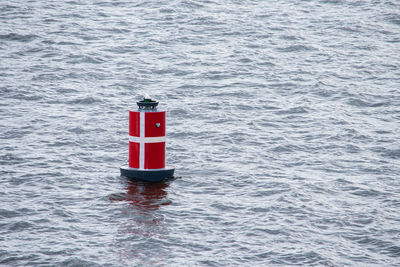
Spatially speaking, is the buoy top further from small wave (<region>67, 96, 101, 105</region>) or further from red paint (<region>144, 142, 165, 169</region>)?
small wave (<region>67, 96, 101, 105</region>)

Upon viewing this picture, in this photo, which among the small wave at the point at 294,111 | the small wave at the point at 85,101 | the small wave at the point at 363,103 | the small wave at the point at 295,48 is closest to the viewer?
the small wave at the point at 294,111

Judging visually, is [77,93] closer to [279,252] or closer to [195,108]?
[195,108]

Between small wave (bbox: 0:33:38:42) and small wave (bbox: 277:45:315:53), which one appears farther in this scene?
small wave (bbox: 0:33:38:42)

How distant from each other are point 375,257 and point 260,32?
14756mm

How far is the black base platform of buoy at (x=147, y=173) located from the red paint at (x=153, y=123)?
56cm

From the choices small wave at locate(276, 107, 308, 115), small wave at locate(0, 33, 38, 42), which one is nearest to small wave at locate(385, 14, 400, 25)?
small wave at locate(276, 107, 308, 115)

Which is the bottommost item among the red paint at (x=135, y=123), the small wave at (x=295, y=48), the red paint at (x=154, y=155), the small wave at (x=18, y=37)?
the red paint at (x=154, y=155)

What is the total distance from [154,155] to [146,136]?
1.01 feet

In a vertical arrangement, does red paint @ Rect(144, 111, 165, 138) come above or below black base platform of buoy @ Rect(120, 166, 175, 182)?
above

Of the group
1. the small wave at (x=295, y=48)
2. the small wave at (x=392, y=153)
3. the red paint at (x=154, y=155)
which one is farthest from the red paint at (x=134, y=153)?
the small wave at (x=295, y=48)

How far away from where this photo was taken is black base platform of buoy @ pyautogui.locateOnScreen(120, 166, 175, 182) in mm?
8680

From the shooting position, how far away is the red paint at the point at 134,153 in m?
8.52

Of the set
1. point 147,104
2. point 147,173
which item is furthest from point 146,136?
point 147,173

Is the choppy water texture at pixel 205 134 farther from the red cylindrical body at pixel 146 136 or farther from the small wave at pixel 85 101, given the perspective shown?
the red cylindrical body at pixel 146 136
